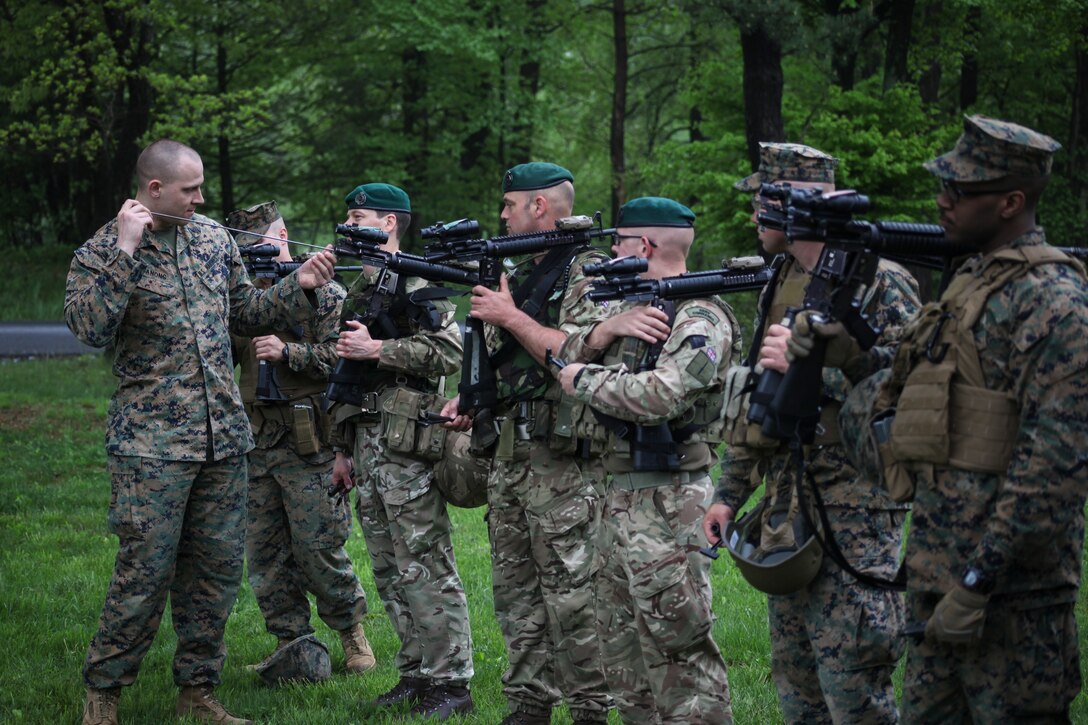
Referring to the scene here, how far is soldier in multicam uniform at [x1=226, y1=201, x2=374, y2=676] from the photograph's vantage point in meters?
6.86

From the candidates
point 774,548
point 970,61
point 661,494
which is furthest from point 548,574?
point 970,61

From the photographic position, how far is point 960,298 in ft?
11.6

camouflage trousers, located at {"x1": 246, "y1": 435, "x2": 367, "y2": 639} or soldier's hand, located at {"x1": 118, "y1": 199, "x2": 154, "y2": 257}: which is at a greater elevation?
soldier's hand, located at {"x1": 118, "y1": 199, "x2": 154, "y2": 257}

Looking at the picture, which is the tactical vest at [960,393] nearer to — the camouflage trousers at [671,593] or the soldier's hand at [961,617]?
the soldier's hand at [961,617]

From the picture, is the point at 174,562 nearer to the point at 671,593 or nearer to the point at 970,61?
the point at 671,593

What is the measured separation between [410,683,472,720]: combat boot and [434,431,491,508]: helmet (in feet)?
3.20

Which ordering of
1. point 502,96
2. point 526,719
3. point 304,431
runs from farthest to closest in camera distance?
point 502,96 → point 304,431 → point 526,719

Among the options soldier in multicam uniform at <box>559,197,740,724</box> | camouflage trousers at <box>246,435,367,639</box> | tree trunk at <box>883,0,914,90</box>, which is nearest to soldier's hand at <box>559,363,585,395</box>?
soldier in multicam uniform at <box>559,197,740,724</box>

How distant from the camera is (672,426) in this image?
5008 millimetres

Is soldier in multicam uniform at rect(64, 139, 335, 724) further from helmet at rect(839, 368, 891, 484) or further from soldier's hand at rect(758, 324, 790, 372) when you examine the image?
helmet at rect(839, 368, 891, 484)

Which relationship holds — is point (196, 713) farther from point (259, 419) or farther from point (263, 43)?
point (263, 43)

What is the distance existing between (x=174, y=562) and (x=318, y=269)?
5.38 ft

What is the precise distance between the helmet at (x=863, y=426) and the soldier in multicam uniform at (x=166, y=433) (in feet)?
10.4

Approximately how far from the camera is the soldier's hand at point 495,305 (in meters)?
5.57
